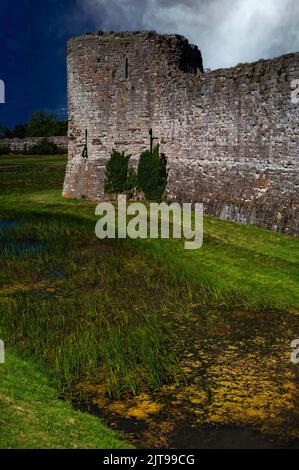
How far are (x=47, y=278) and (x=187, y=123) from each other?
460 inches

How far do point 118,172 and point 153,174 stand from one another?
201 cm

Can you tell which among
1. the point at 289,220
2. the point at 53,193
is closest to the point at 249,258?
the point at 289,220

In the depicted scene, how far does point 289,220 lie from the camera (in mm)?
17828

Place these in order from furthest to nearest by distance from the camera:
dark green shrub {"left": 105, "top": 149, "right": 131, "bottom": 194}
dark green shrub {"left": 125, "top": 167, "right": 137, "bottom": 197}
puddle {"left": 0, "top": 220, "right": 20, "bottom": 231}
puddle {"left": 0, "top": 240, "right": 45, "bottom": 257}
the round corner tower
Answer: dark green shrub {"left": 105, "top": 149, "right": 131, "bottom": 194} < dark green shrub {"left": 125, "top": 167, "right": 137, "bottom": 197} < the round corner tower < puddle {"left": 0, "top": 220, "right": 20, "bottom": 231} < puddle {"left": 0, "top": 240, "right": 45, "bottom": 257}

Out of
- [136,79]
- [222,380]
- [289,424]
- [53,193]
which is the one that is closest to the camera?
[289,424]

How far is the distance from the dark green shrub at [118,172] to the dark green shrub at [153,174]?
3.43 feet

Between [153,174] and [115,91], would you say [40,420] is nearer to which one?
[153,174]

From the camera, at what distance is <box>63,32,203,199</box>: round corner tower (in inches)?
1008

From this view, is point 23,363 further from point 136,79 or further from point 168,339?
point 136,79

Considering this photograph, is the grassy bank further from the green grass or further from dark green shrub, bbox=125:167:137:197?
dark green shrub, bbox=125:167:137:197

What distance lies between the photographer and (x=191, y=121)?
77.8 ft

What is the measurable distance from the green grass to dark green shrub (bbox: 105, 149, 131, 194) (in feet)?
19.5

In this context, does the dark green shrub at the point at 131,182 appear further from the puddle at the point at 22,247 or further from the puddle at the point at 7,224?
the puddle at the point at 22,247

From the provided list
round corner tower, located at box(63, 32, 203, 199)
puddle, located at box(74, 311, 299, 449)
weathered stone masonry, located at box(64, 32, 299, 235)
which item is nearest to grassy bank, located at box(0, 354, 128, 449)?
puddle, located at box(74, 311, 299, 449)
